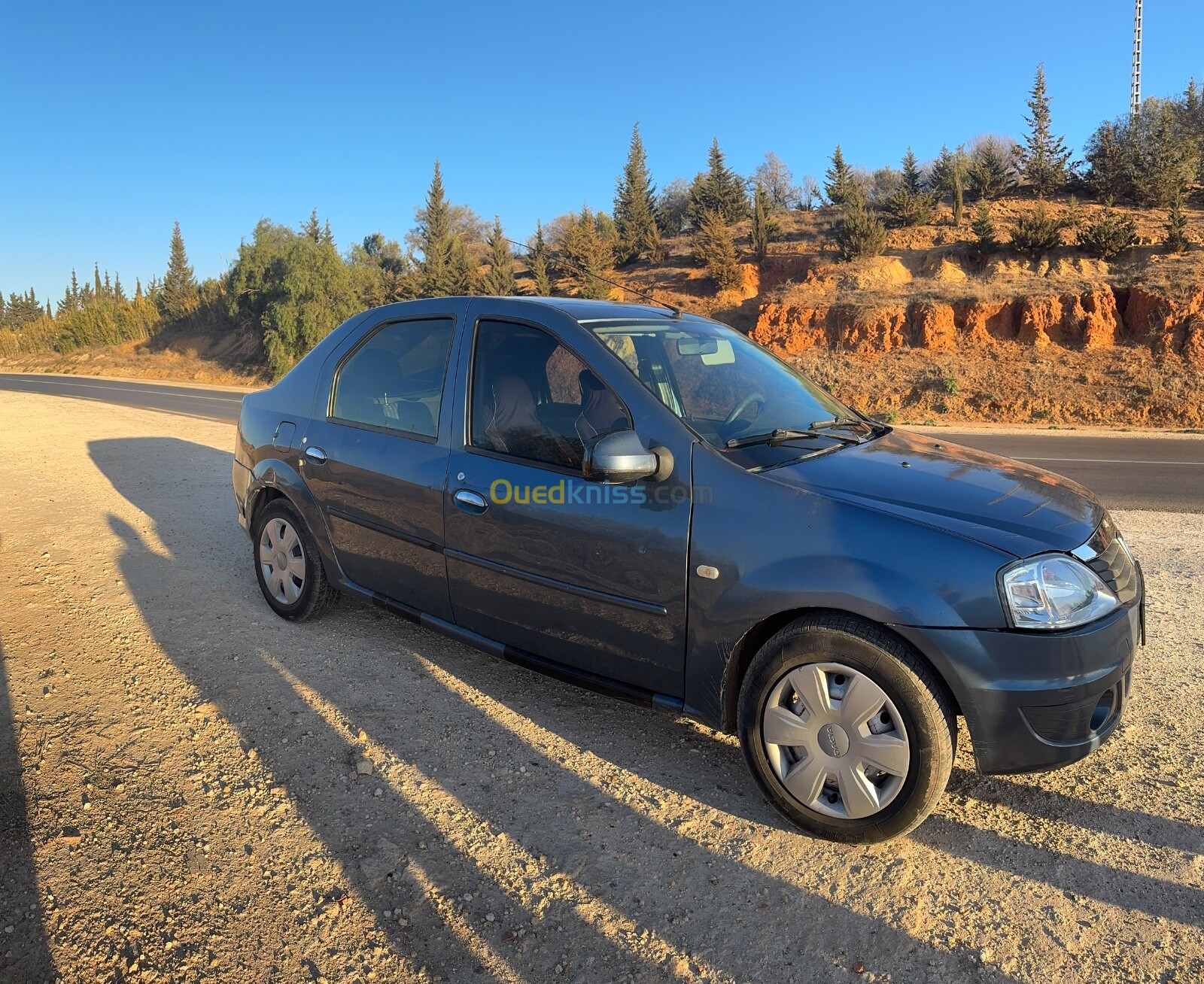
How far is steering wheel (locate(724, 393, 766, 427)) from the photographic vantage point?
10.7 feet

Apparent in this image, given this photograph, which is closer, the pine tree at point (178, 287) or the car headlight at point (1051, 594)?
the car headlight at point (1051, 594)

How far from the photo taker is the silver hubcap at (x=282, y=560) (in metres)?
4.58

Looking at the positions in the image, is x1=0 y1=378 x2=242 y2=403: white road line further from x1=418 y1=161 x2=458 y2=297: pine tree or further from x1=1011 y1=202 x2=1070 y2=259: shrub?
x1=1011 y1=202 x2=1070 y2=259: shrub

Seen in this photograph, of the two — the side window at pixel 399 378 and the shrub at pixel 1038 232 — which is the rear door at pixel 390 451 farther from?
the shrub at pixel 1038 232

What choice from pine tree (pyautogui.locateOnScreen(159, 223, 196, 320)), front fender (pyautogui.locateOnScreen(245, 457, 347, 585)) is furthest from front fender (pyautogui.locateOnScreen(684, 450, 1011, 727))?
pine tree (pyautogui.locateOnScreen(159, 223, 196, 320))

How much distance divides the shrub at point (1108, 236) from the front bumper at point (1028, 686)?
2918 centimetres

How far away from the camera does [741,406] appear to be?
11.2ft

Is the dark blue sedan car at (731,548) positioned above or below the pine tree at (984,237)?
below

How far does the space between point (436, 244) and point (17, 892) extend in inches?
2140

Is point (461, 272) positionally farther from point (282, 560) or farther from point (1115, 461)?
point (282, 560)

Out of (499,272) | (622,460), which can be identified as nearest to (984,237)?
(499,272)

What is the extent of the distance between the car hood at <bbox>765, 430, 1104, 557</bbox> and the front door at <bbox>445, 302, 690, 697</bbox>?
54 centimetres

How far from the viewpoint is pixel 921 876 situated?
2521mm

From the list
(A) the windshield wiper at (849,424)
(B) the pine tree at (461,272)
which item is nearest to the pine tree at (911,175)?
(B) the pine tree at (461,272)
